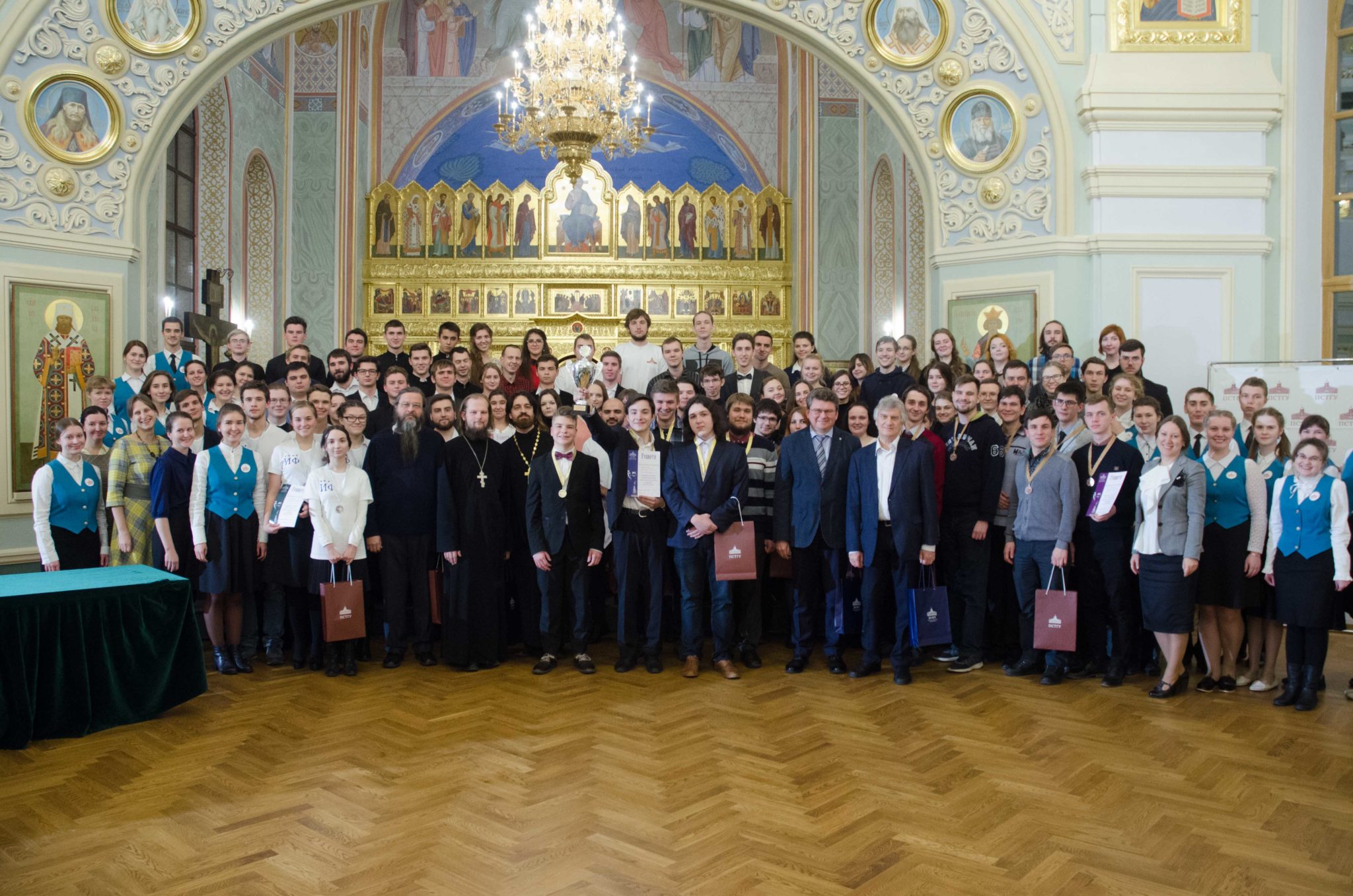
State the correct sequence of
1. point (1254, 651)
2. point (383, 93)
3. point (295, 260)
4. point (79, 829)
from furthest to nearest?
point (383, 93) → point (295, 260) → point (1254, 651) → point (79, 829)

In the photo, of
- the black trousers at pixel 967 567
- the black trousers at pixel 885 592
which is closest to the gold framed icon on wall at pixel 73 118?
the black trousers at pixel 885 592

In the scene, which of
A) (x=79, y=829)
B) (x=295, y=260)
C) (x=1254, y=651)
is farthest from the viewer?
(x=295, y=260)

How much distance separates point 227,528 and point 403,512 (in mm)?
1032

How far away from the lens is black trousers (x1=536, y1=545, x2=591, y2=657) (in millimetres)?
6422

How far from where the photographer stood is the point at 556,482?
6320 millimetres

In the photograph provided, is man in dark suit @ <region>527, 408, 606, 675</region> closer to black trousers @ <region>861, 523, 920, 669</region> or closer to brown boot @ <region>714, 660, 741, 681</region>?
brown boot @ <region>714, 660, 741, 681</region>

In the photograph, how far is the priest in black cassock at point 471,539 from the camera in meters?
6.39

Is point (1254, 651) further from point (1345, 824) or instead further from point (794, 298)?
point (794, 298)

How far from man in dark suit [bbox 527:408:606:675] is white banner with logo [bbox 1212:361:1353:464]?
16.1 feet

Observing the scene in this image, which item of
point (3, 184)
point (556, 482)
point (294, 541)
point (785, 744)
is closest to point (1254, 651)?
point (785, 744)

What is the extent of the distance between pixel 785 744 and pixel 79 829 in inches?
117

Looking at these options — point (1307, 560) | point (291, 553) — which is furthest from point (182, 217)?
point (1307, 560)

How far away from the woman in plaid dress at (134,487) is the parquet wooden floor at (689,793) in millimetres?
1166

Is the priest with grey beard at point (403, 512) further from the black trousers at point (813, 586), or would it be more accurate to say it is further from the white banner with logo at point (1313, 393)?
the white banner with logo at point (1313, 393)
